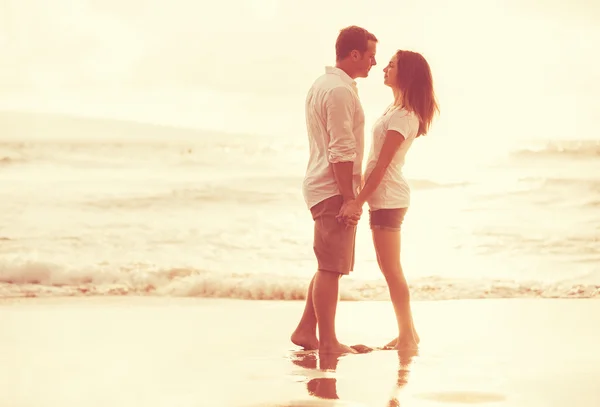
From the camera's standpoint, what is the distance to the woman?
4.80 metres

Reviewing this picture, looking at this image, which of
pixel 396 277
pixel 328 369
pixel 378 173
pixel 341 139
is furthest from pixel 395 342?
pixel 341 139

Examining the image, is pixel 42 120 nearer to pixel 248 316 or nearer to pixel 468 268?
pixel 468 268

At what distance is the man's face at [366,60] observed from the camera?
4.76 metres

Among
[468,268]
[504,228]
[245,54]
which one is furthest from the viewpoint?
[245,54]

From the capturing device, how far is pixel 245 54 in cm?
2994

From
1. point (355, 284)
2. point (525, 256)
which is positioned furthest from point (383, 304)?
point (525, 256)

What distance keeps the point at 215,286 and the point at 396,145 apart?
12.4ft

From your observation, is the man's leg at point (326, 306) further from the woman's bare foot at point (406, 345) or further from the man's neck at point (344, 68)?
the man's neck at point (344, 68)

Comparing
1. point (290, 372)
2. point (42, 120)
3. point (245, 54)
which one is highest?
point (245, 54)

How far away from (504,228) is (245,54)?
1887cm

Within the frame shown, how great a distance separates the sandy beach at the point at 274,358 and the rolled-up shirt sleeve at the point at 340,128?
105 cm

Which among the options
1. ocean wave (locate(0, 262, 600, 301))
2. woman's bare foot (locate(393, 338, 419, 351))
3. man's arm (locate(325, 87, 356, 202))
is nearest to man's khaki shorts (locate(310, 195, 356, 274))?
man's arm (locate(325, 87, 356, 202))

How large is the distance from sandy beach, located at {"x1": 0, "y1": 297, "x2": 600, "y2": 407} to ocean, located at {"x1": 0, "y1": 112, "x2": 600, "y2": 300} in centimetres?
136

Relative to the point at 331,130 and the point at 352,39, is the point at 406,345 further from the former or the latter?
the point at 352,39
